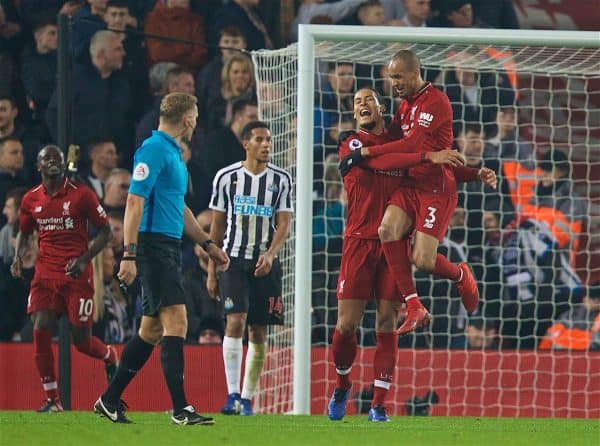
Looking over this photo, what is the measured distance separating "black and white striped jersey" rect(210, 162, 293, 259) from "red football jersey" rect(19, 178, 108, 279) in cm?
87

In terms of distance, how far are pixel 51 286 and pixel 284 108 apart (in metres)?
2.56

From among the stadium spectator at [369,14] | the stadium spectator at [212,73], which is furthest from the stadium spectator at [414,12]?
the stadium spectator at [212,73]

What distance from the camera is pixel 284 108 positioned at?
11133 millimetres

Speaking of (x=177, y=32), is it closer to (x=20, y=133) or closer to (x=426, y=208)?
(x=20, y=133)

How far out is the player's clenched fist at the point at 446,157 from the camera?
7973 mm

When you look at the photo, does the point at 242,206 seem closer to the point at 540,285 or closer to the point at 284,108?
the point at 284,108

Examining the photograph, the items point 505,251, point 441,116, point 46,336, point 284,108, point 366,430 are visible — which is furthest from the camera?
point 505,251

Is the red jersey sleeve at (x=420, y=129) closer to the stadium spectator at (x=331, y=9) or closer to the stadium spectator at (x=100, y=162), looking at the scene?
the stadium spectator at (x=100, y=162)

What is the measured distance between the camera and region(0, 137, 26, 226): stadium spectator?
1195 cm

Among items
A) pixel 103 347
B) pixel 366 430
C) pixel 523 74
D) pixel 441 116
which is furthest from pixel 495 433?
pixel 523 74

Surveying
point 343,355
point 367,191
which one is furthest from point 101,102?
point 343,355

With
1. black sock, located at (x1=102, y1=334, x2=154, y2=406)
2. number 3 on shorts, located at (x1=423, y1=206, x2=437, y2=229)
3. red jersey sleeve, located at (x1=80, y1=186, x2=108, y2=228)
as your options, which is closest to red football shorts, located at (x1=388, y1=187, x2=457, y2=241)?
number 3 on shorts, located at (x1=423, y1=206, x2=437, y2=229)

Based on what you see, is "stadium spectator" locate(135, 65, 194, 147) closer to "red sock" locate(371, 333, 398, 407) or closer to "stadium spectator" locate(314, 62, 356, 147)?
"stadium spectator" locate(314, 62, 356, 147)

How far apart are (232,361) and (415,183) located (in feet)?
6.83
